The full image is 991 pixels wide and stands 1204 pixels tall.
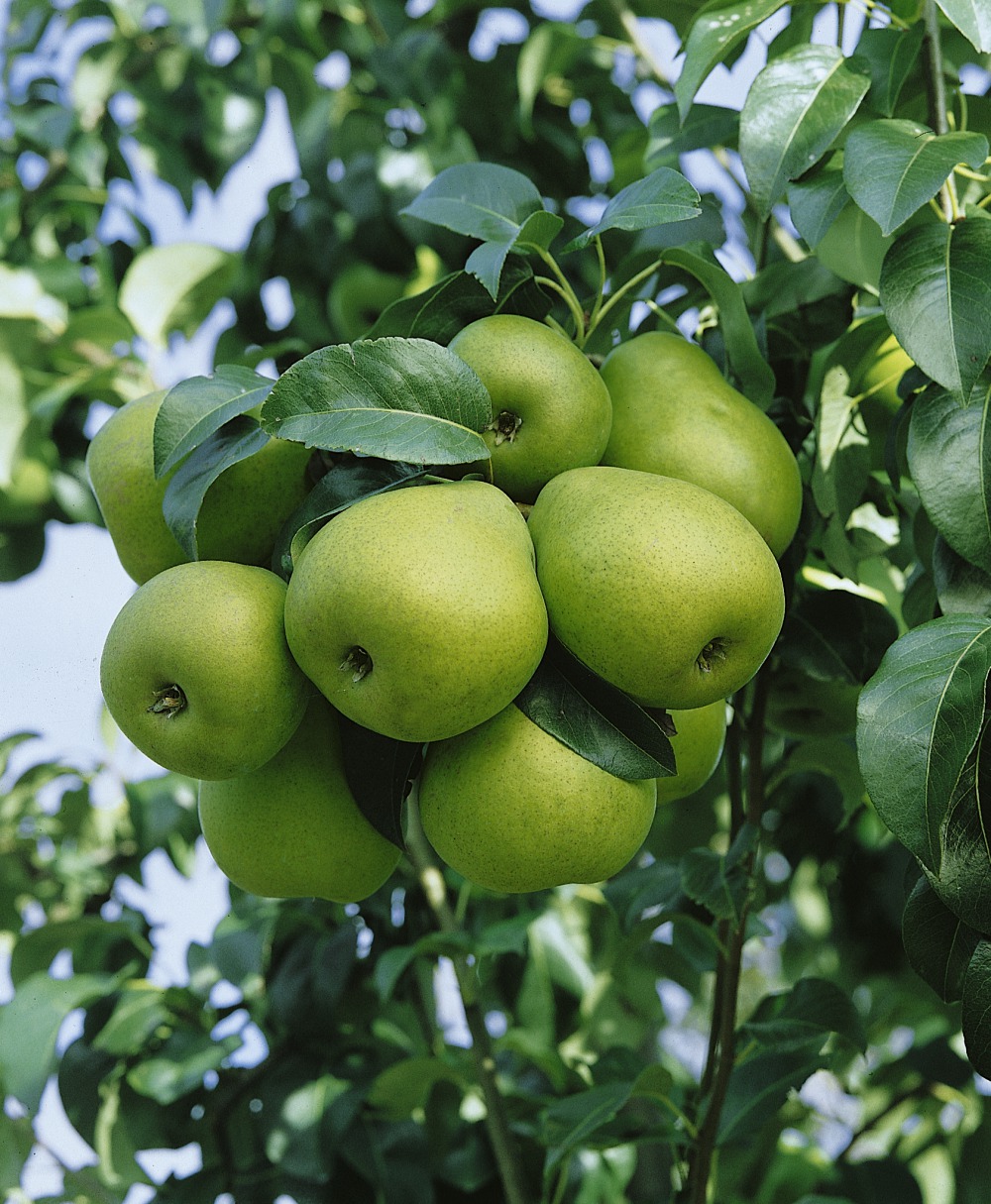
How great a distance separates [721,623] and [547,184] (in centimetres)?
173

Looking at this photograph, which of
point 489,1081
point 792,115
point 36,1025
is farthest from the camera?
point 36,1025

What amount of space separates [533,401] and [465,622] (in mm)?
189

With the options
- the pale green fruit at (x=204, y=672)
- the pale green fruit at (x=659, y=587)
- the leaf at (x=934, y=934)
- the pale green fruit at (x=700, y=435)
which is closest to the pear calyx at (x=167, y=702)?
the pale green fruit at (x=204, y=672)

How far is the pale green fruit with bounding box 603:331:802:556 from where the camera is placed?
79 centimetres

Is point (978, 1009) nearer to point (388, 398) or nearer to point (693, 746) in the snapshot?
point (693, 746)

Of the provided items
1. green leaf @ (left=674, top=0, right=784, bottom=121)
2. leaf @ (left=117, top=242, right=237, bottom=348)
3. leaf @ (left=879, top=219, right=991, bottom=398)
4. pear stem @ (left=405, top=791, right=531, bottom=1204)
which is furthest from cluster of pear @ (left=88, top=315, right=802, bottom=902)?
leaf @ (left=117, top=242, right=237, bottom=348)

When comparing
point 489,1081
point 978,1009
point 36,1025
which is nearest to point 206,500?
point 978,1009

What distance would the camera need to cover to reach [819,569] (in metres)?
1.10

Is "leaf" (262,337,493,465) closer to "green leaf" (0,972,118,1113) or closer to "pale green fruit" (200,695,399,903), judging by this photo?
"pale green fruit" (200,695,399,903)

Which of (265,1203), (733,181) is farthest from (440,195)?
(265,1203)

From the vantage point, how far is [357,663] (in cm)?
→ 67

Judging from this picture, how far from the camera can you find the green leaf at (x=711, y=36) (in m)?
0.92

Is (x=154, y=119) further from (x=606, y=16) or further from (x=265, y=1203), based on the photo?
(x=265, y=1203)

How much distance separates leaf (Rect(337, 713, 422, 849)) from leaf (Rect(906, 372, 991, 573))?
38 cm
